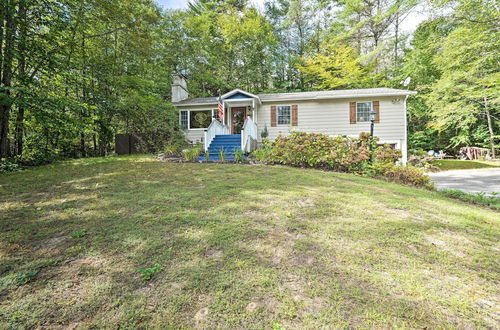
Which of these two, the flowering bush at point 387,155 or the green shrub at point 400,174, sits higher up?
the flowering bush at point 387,155

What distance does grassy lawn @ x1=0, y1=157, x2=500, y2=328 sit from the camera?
4.92 ft

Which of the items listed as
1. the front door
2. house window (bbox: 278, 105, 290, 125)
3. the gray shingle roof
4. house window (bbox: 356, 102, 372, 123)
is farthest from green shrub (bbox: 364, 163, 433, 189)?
the front door

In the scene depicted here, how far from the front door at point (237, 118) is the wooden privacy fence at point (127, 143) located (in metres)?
5.54

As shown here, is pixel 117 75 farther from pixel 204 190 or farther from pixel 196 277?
pixel 196 277

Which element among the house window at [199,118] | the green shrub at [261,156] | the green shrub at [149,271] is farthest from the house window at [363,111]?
the green shrub at [149,271]

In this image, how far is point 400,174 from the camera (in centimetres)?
652

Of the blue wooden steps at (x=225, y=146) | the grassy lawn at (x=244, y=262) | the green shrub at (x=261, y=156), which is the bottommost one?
the grassy lawn at (x=244, y=262)

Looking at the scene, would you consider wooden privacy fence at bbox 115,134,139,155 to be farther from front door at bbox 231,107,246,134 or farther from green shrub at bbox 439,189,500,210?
green shrub at bbox 439,189,500,210

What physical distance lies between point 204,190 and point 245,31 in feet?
61.0

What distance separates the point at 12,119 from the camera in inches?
334

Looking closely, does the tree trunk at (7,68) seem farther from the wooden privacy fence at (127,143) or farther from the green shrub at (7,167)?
the wooden privacy fence at (127,143)

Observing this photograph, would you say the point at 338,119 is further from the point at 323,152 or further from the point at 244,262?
the point at 244,262

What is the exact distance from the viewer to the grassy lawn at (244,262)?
150 centimetres

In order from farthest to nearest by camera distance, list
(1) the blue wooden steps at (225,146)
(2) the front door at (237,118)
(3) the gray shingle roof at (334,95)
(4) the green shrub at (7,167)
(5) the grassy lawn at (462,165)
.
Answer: (2) the front door at (237,118)
(5) the grassy lawn at (462,165)
(3) the gray shingle roof at (334,95)
(1) the blue wooden steps at (225,146)
(4) the green shrub at (7,167)
